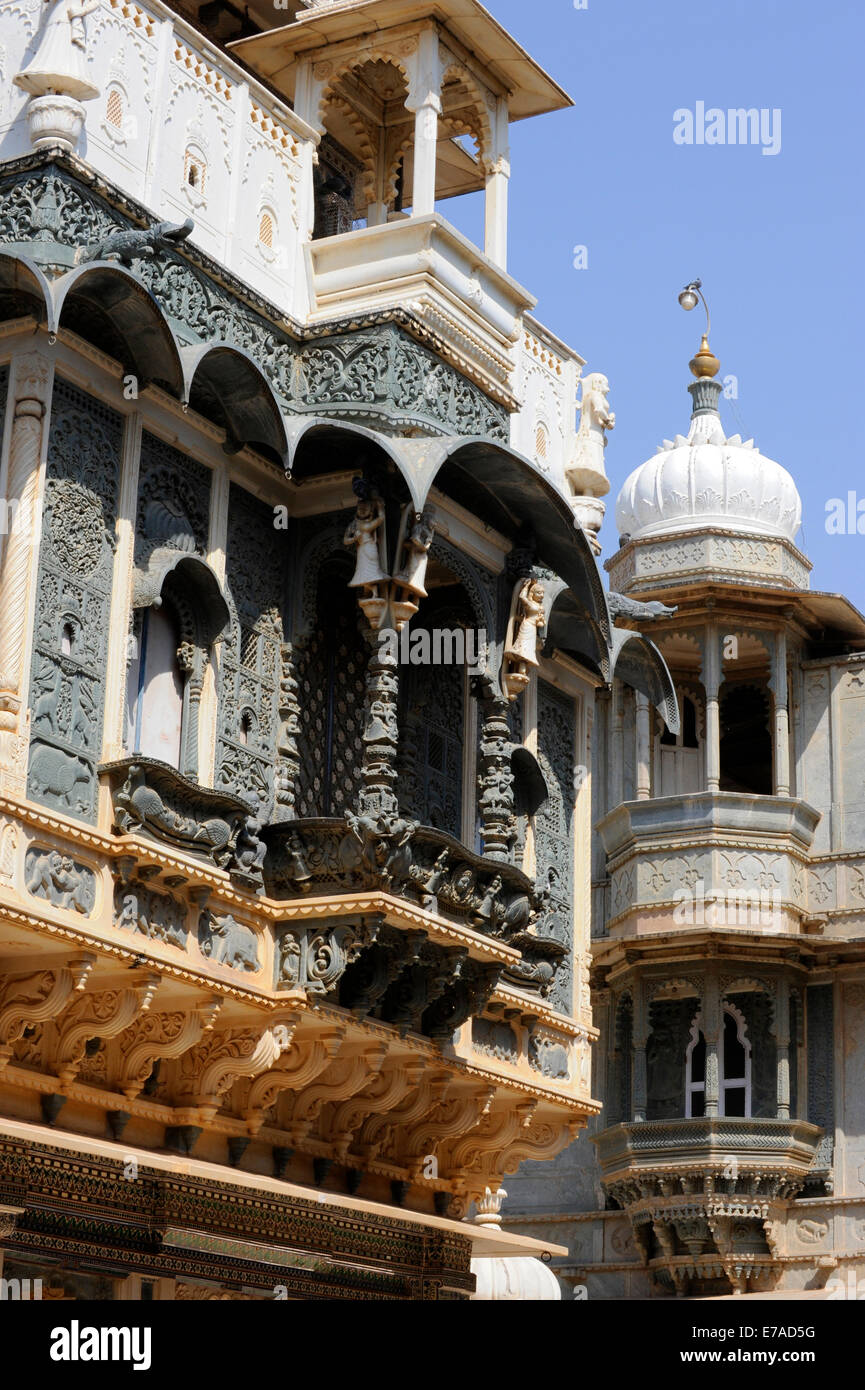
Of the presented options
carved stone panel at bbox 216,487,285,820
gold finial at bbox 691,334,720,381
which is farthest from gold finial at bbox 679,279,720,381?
→ carved stone panel at bbox 216,487,285,820

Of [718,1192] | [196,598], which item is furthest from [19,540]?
[718,1192]

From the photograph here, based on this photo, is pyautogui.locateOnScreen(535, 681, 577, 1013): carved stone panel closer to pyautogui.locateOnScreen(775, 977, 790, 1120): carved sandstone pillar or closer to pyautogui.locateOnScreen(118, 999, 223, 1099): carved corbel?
pyautogui.locateOnScreen(118, 999, 223, 1099): carved corbel

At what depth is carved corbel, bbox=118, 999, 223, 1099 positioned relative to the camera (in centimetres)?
1401

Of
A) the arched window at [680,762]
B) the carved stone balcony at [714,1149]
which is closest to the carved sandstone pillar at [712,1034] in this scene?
the carved stone balcony at [714,1149]

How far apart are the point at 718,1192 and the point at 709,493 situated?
8.68m

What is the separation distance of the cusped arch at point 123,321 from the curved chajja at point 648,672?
604 centimetres

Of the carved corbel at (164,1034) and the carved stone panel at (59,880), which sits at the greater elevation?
the carved stone panel at (59,880)

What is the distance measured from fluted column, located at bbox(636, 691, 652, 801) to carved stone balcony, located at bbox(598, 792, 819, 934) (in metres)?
0.40

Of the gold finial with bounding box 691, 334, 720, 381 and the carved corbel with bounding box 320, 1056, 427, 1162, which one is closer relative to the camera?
the carved corbel with bounding box 320, 1056, 427, 1162

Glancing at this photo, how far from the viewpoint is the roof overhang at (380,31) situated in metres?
17.0

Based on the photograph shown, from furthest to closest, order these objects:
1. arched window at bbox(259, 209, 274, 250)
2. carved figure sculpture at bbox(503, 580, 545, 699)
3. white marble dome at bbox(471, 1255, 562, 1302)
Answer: white marble dome at bbox(471, 1255, 562, 1302) → carved figure sculpture at bbox(503, 580, 545, 699) → arched window at bbox(259, 209, 274, 250)

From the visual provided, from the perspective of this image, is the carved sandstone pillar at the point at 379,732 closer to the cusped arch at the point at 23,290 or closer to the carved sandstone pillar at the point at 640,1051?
the cusped arch at the point at 23,290
